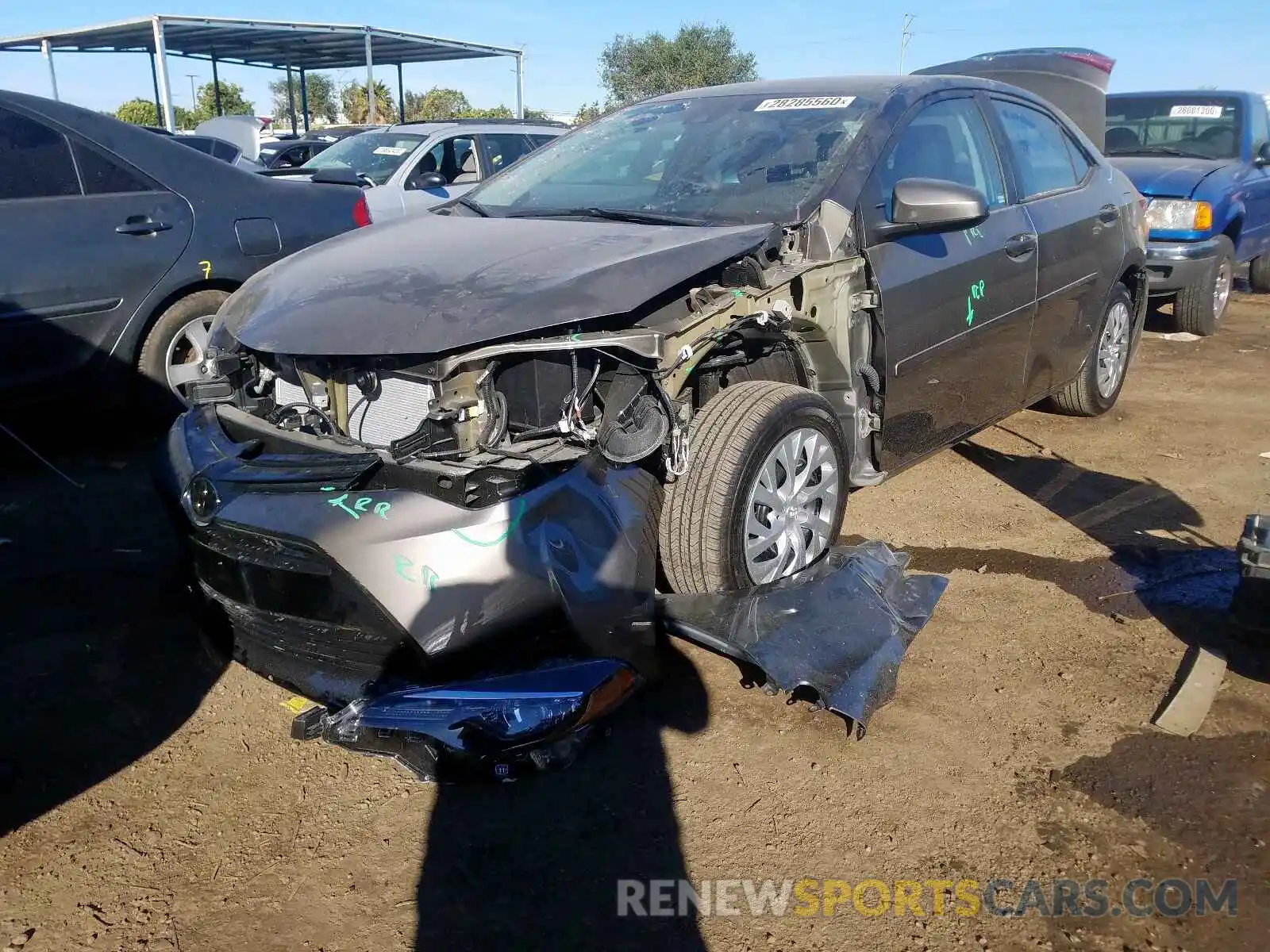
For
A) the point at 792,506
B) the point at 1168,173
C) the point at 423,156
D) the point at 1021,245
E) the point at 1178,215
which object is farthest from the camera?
the point at 423,156

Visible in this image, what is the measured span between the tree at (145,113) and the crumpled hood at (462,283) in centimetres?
3409

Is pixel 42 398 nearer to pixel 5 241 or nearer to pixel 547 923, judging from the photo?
pixel 5 241

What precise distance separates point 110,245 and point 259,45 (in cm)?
2014

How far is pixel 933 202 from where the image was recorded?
11.1ft

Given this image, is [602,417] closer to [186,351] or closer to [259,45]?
[186,351]

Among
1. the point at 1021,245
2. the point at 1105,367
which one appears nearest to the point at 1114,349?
the point at 1105,367

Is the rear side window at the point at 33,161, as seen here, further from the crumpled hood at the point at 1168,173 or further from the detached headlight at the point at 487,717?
the crumpled hood at the point at 1168,173

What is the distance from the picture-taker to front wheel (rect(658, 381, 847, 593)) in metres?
2.88

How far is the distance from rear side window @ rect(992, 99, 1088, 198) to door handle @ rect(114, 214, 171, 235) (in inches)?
147

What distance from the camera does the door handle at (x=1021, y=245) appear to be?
4.08 metres

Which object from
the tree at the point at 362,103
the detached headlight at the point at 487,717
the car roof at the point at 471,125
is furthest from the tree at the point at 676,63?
the detached headlight at the point at 487,717

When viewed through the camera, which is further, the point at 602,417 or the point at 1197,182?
the point at 1197,182

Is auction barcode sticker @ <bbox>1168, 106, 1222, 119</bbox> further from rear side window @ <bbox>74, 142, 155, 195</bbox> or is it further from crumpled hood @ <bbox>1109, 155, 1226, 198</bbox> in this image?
rear side window @ <bbox>74, 142, 155, 195</bbox>

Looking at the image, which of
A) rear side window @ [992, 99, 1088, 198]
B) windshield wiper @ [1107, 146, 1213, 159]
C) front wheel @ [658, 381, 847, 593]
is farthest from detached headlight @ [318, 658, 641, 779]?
windshield wiper @ [1107, 146, 1213, 159]
